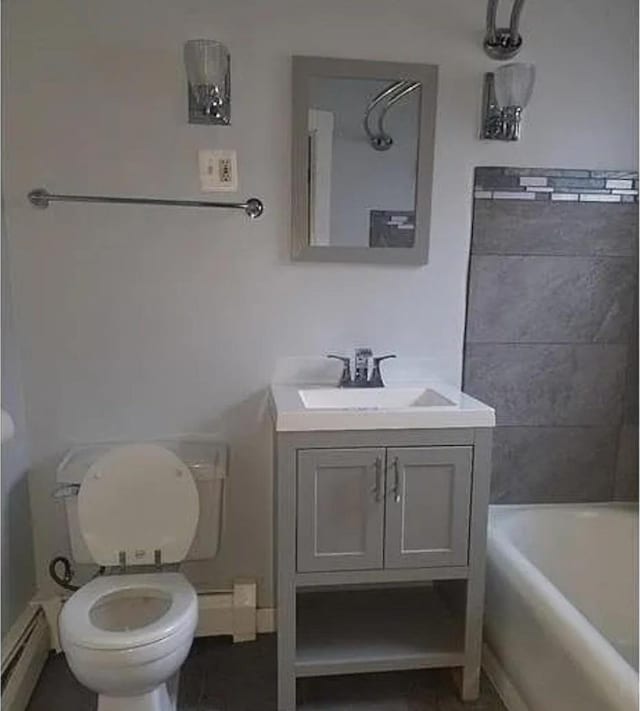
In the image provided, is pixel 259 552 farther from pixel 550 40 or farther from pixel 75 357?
pixel 550 40

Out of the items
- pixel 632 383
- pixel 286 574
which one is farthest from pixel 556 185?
pixel 286 574

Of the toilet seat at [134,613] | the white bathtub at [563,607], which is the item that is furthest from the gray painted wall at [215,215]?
the white bathtub at [563,607]

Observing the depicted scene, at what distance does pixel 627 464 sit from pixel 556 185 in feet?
3.55

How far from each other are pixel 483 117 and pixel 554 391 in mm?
1016

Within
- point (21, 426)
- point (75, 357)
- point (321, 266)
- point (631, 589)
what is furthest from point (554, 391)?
point (21, 426)

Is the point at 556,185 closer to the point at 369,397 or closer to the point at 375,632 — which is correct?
the point at 369,397

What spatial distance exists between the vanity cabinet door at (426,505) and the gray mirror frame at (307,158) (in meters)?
0.73

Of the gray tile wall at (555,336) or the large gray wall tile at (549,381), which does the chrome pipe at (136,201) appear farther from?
the large gray wall tile at (549,381)

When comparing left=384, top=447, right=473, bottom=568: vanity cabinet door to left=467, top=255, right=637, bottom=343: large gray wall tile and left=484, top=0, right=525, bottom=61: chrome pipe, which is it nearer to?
left=467, top=255, right=637, bottom=343: large gray wall tile

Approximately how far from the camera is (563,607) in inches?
61.9

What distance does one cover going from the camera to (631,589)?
79.4 inches

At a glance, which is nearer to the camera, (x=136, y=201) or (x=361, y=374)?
(x=136, y=201)

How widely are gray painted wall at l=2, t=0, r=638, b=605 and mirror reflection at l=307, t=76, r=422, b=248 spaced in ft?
0.32

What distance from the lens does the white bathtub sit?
139 cm
